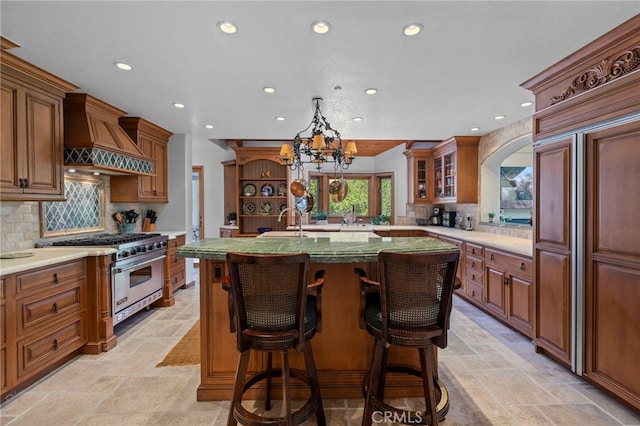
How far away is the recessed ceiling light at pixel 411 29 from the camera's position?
6.35 ft

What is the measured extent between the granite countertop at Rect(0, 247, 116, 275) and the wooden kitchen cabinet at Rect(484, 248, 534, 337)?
4.00m

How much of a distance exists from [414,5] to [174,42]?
1.59 meters

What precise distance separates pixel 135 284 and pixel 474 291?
13.6 ft

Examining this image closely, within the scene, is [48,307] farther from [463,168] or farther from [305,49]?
[463,168]

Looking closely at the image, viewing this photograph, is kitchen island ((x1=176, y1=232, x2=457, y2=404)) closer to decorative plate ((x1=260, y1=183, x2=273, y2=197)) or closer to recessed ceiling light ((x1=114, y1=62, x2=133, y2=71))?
recessed ceiling light ((x1=114, y1=62, x2=133, y2=71))

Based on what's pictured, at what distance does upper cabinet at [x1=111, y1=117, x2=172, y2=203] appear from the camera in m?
4.02

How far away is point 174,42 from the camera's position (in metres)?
2.13

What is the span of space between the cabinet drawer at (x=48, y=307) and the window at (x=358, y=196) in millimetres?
4697

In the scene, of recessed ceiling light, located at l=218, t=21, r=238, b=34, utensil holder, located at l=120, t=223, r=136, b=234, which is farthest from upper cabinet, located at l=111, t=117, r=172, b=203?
recessed ceiling light, located at l=218, t=21, r=238, b=34

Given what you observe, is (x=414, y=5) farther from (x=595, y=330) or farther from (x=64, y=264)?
(x=64, y=264)

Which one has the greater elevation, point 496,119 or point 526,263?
point 496,119

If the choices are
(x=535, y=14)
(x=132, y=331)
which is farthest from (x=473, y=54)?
(x=132, y=331)

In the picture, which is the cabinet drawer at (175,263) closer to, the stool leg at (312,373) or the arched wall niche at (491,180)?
the stool leg at (312,373)

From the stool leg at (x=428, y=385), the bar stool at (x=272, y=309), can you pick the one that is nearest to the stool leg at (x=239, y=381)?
the bar stool at (x=272, y=309)
